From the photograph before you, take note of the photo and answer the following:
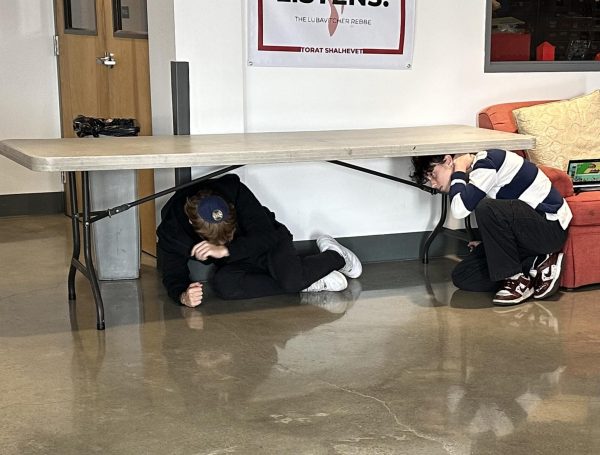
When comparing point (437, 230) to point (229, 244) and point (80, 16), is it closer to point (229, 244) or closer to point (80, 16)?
point (229, 244)

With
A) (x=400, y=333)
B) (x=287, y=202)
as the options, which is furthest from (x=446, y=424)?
(x=287, y=202)

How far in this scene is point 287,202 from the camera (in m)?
4.66

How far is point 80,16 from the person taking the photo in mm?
5652

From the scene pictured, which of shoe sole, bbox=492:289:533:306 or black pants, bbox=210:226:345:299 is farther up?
black pants, bbox=210:226:345:299

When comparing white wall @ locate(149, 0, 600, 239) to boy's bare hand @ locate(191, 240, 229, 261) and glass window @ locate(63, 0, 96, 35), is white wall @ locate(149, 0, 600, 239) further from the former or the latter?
glass window @ locate(63, 0, 96, 35)

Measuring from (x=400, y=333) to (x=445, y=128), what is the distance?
4.46 ft

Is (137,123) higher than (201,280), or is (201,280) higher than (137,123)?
(137,123)

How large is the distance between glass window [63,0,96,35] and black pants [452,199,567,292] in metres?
2.56

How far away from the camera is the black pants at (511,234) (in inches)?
163

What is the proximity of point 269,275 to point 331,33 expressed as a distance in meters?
1.21

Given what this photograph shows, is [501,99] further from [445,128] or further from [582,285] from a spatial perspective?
[582,285]

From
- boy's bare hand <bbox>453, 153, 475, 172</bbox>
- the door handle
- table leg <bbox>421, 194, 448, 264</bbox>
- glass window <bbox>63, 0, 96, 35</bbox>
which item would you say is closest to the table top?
boy's bare hand <bbox>453, 153, 475, 172</bbox>

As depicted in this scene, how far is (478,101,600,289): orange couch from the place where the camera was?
4.23 metres

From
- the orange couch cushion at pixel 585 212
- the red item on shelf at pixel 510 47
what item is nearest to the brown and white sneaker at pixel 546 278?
the orange couch cushion at pixel 585 212
